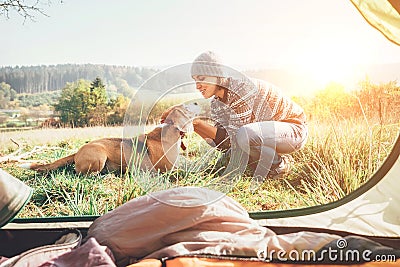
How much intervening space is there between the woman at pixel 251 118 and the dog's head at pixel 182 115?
6 centimetres

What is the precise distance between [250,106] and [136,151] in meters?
0.56

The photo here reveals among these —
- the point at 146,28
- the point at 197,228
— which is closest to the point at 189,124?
the point at 146,28

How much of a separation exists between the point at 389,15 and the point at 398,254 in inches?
37.2

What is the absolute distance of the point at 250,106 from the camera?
237 centimetres

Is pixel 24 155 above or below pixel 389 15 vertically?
below

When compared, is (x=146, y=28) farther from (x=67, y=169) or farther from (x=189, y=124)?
(x=67, y=169)

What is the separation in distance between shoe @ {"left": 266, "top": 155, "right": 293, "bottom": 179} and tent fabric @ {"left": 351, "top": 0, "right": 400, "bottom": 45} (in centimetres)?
68

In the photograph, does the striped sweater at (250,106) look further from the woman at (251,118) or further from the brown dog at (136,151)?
the brown dog at (136,151)

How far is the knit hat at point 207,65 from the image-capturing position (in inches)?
92.5

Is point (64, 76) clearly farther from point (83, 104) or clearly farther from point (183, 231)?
point (183, 231)

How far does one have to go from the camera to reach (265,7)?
2.33 m

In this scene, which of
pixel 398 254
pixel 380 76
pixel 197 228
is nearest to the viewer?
pixel 398 254

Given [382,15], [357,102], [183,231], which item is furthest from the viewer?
[357,102]

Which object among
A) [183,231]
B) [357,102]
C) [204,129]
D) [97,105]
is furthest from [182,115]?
[357,102]
